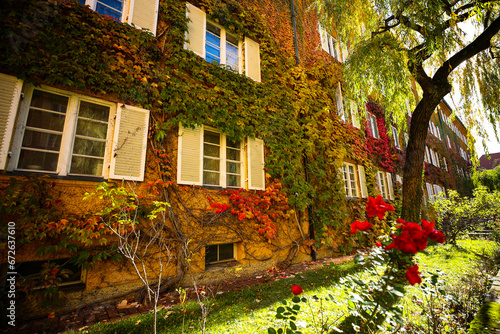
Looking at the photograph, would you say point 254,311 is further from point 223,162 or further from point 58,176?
point 58,176

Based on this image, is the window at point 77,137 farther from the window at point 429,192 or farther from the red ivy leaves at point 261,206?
the window at point 429,192

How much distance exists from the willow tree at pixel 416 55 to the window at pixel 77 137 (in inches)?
209

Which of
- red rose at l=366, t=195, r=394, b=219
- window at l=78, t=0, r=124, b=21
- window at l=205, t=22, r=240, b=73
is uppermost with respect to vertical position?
window at l=205, t=22, r=240, b=73

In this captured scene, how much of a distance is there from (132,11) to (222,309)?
17.9 ft

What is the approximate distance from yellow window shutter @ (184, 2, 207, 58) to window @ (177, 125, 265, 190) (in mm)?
1939

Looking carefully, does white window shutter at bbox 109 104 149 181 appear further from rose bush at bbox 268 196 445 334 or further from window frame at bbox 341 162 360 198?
window frame at bbox 341 162 360 198

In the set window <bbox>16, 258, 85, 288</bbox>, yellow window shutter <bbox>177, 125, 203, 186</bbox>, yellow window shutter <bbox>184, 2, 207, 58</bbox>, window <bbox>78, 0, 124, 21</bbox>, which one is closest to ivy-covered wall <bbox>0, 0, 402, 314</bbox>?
yellow window shutter <bbox>177, 125, 203, 186</bbox>

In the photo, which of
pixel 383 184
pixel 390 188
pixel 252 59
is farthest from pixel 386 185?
pixel 252 59

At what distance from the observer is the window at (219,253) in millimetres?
4387

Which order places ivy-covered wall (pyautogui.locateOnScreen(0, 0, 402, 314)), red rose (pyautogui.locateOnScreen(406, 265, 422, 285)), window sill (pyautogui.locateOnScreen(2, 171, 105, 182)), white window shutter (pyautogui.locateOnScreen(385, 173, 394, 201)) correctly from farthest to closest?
white window shutter (pyautogui.locateOnScreen(385, 173, 394, 201)) → ivy-covered wall (pyautogui.locateOnScreen(0, 0, 402, 314)) → window sill (pyautogui.locateOnScreen(2, 171, 105, 182)) → red rose (pyautogui.locateOnScreen(406, 265, 422, 285))

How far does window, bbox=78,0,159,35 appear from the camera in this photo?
4.09 m

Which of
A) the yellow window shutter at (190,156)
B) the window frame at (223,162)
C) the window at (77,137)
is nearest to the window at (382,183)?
the window frame at (223,162)

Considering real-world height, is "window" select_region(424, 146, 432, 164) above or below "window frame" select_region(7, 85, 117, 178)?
above

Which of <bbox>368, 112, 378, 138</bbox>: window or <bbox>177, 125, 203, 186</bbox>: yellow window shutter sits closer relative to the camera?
<bbox>177, 125, 203, 186</bbox>: yellow window shutter
